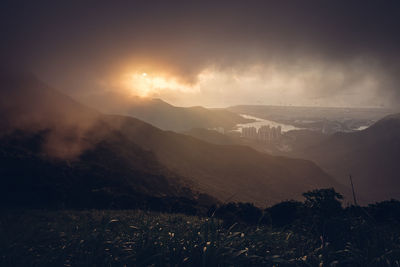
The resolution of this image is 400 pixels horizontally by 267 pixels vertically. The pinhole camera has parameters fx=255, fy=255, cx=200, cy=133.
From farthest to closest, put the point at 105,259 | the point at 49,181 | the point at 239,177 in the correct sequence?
the point at 239,177, the point at 49,181, the point at 105,259

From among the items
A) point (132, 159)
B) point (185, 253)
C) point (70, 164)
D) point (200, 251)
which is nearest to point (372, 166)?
point (132, 159)

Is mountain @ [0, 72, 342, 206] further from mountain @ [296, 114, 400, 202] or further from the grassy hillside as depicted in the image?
the grassy hillside

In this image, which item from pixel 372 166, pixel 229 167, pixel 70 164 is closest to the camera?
pixel 70 164

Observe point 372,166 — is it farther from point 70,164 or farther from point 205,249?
point 205,249

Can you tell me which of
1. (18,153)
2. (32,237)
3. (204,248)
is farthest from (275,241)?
(18,153)

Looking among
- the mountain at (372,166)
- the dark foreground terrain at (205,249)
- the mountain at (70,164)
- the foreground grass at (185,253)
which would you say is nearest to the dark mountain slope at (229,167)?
the mountain at (70,164)

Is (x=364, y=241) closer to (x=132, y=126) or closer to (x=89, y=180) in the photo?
(x=89, y=180)

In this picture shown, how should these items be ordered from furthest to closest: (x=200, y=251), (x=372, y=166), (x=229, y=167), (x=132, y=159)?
(x=372, y=166) → (x=229, y=167) → (x=132, y=159) → (x=200, y=251)

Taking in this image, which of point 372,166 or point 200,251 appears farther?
point 372,166
